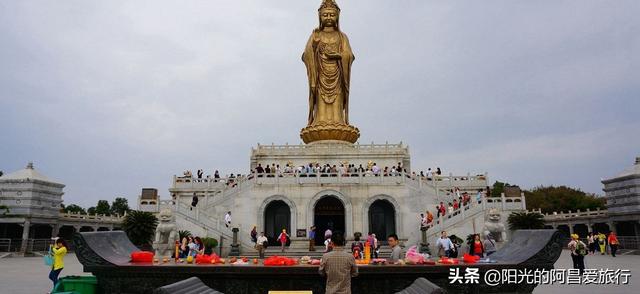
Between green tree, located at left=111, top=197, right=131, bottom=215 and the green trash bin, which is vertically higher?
green tree, located at left=111, top=197, right=131, bottom=215

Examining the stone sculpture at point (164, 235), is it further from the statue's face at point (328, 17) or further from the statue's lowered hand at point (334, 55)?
the statue's face at point (328, 17)

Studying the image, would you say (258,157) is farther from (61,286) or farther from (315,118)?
(61,286)

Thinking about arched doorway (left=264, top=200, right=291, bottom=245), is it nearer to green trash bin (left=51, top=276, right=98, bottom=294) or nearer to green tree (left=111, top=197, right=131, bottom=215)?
green trash bin (left=51, top=276, right=98, bottom=294)

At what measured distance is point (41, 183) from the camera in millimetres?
25453

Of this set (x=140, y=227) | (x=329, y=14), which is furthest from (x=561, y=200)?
(x=140, y=227)

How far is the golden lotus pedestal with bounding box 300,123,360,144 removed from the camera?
33781 mm

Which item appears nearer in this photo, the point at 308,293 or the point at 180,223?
the point at 308,293

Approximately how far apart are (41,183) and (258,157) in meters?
13.5

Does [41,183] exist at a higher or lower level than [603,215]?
higher

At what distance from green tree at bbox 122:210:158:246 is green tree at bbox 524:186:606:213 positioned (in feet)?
133

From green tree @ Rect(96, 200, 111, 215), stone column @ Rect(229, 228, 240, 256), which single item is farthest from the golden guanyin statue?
green tree @ Rect(96, 200, 111, 215)

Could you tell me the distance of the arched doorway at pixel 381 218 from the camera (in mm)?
25109

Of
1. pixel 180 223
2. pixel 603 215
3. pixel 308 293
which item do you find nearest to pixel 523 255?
pixel 308 293

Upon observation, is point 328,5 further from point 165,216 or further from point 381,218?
point 165,216
